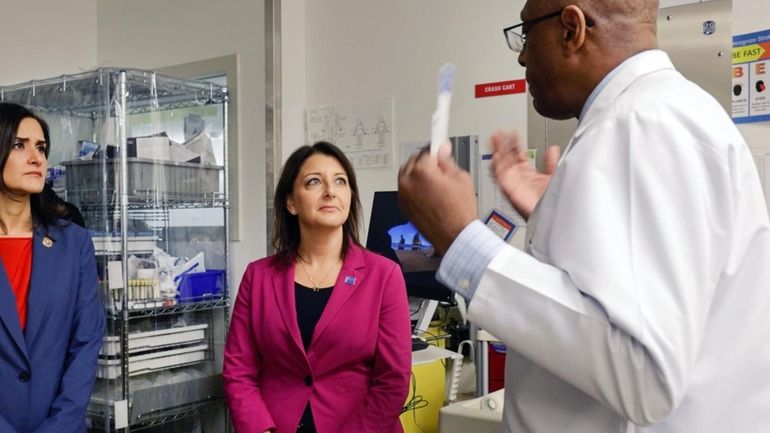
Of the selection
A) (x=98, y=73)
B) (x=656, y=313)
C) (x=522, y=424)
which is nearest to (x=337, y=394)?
(x=522, y=424)

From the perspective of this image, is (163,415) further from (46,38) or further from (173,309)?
(46,38)

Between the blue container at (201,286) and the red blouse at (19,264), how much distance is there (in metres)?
1.01

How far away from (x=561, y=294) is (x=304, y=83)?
3210 millimetres

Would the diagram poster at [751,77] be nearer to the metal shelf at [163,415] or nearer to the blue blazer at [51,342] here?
the blue blazer at [51,342]

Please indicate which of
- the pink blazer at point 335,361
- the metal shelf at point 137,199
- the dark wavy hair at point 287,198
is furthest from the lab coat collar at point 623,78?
the metal shelf at point 137,199

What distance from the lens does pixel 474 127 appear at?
10.4 ft

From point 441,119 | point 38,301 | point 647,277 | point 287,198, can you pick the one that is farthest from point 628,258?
point 38,301

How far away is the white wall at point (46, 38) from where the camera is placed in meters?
3.88

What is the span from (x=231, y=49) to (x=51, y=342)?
6.82ft

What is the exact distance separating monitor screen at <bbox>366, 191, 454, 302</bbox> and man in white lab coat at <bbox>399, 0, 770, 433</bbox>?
1828 millimetres

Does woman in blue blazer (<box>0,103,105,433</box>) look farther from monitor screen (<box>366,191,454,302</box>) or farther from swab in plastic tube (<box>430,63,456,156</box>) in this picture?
swab in plastic tube (<box>430,63,456,156</box>)

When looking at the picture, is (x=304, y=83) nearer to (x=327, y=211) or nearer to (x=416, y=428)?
(x=327, y=211)

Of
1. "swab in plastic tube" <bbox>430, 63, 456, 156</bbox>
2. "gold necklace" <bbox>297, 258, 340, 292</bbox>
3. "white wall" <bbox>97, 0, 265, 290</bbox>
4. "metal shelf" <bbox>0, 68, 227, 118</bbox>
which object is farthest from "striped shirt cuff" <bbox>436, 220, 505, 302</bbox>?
"white wall" <bbox>97, 0, 265, 290</bbox>

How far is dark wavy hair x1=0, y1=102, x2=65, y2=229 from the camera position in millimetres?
2225
